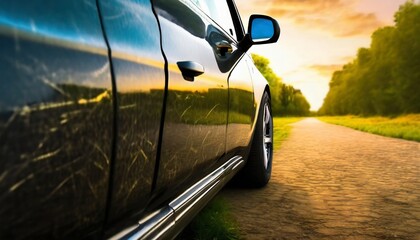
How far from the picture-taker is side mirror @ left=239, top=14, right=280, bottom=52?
3373 millimetres

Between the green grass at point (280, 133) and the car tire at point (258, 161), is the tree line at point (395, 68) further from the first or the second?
the car tire at point (258, 161)

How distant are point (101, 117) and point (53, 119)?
0.16 m

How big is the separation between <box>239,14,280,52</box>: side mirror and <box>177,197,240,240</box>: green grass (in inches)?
53.7

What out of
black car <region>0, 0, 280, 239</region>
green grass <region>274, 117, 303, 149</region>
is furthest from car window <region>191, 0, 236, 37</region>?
green grass <region>274, 117, 303, 149</region>

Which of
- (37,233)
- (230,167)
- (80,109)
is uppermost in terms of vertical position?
(80,109)

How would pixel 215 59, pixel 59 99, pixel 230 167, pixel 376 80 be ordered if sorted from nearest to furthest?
pixel 59 99 → pixel 215 59 → pixel 230 167 → pixel 376 80

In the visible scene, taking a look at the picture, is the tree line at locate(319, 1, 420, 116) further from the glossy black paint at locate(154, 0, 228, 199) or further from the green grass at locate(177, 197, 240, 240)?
the glossy black paint at locate(154, 0, 228, 199)

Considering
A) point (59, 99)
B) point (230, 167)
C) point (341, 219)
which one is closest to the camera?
point (59, 99)

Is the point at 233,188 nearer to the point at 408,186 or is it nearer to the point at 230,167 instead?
the point at 230,167

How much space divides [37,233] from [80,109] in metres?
0.24

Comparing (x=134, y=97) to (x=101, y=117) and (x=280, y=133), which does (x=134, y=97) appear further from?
(x=280, y=133)

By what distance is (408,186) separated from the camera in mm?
4422

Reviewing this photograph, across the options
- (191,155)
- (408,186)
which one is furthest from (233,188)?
(191,155)

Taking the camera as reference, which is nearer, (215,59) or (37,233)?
(37,233)
